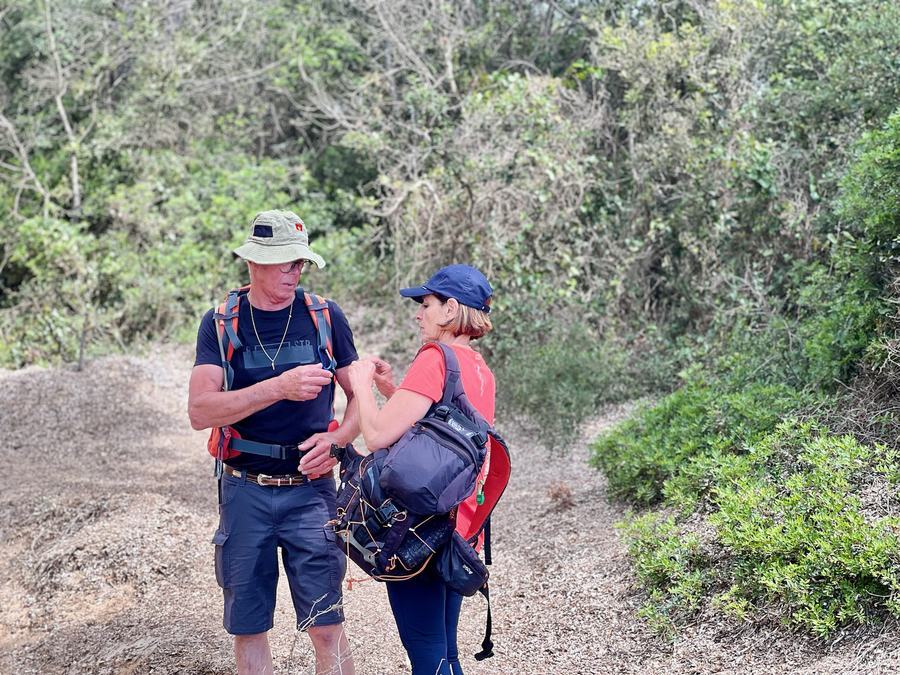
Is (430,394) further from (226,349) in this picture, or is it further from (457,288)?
(226,349)

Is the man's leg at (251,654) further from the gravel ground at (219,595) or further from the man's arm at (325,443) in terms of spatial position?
the gravel ground at (219,595)

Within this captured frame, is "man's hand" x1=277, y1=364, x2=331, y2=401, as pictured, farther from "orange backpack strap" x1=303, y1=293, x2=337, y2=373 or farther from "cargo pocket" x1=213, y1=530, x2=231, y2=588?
"cargo pocket" x1=213, y1=530, x2=231, y2=588

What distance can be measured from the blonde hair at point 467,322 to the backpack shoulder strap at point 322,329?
21.3 inches

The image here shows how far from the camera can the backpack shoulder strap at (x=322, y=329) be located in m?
3.43

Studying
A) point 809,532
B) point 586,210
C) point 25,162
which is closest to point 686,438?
point 809,532

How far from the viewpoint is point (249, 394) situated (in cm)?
321

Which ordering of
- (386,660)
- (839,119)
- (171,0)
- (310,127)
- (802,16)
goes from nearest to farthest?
(386,660), (839,119), (802,16), (171,0), (310,127)

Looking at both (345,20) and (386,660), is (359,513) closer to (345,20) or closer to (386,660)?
(386,660)

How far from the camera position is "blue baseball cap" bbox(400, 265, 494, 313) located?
308 centimetres

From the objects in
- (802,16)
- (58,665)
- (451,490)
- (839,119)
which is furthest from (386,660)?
(802,16)

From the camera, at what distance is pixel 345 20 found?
14945mm

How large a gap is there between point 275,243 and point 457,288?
706 mm

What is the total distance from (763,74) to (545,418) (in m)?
4.50

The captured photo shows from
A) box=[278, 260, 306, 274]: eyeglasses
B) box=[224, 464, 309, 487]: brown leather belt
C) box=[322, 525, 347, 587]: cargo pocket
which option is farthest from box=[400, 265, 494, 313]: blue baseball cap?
box=[322, 525, 347, 587]: cargo pocket
